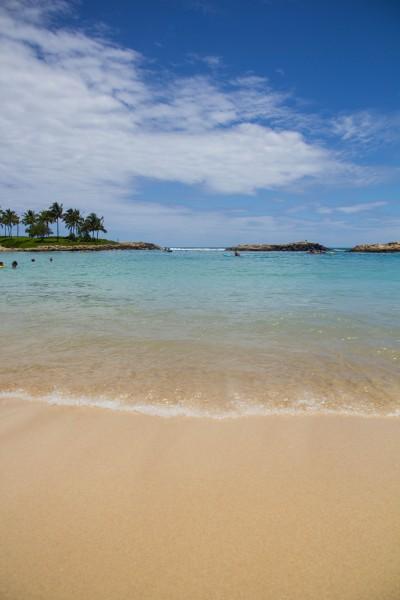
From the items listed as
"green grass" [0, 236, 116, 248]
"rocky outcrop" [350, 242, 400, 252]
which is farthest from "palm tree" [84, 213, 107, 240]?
"rocky outcrop" [350, 242, 400, 252]

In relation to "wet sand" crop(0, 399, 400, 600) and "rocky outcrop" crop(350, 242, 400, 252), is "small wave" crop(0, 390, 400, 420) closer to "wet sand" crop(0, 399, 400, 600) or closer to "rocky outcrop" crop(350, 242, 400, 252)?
"wet sand" crop(0, 399, 400, 600)

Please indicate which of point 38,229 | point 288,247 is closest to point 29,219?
point 38,229

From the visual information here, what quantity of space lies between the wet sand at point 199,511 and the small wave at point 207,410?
357 millimetres

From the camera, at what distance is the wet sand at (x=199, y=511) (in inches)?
84.4

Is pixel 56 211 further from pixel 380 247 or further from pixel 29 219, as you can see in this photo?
pixel 380 247

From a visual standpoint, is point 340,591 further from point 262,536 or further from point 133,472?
point 133,472

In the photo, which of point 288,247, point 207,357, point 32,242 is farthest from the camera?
point 288,247

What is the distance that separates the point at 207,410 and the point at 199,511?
1911 mm

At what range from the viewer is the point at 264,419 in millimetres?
4316

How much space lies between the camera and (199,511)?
2707 millimetres

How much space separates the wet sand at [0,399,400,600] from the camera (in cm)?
214

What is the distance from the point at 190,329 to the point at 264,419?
534 centimetres

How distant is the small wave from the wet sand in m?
0.36

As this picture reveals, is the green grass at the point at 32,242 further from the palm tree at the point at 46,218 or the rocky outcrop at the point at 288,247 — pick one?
the rocky outcrop at the point at 288,247
